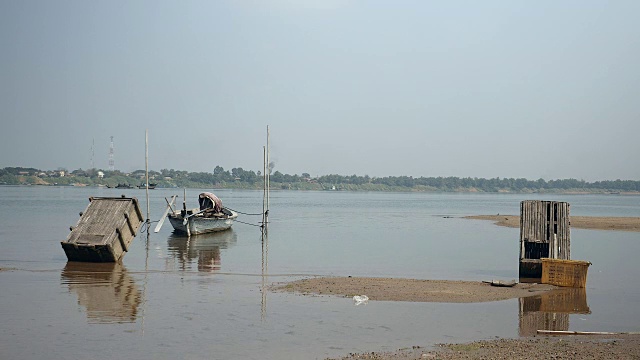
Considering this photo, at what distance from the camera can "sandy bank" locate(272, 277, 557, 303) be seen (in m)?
19.9

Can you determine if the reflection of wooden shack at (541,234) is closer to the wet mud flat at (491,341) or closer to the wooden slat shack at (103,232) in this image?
the wet mud flat at (491,341)

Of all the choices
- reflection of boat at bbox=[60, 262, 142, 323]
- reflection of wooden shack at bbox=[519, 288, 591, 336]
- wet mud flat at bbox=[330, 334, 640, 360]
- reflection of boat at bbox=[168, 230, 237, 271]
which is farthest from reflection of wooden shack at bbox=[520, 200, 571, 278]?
reflection of boat at bbox=[60, 262, 142, 323]

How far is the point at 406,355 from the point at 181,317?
20.1 ft

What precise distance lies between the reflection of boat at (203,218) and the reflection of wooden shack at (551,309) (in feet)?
87.4

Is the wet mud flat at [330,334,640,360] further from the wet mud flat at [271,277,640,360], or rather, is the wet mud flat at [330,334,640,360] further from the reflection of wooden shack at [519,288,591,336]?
the reflection of wooden shack at [519,288,591,336]

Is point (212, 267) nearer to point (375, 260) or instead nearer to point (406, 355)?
point (375, 260)

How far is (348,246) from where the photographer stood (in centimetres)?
3838

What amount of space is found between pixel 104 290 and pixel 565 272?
14535 millimetres

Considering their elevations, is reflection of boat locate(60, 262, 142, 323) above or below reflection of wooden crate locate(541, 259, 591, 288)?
below

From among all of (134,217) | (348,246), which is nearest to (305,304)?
(134,217)

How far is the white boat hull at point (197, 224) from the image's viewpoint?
4266cm

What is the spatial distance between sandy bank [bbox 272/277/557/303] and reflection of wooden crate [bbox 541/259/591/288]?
35 cm

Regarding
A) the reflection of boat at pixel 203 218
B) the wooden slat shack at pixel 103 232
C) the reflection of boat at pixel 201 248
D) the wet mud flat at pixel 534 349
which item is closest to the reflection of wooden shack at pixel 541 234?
the wet mud flat at pixel 534 349

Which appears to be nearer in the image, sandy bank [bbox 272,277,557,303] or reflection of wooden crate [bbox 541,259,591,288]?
sandy bank [bbox 272,277,557,303]
